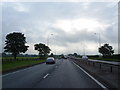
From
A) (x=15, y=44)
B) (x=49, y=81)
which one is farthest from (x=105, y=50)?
(x=49, y=81)

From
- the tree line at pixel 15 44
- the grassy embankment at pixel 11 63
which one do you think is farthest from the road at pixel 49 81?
the tree line at pixel 15 44

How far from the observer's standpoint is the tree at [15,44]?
82.0 meters

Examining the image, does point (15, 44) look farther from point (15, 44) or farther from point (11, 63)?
point (11, 63)

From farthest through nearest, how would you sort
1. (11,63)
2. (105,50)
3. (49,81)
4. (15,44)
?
(105,50), (15,44), (11,63), (49,81)

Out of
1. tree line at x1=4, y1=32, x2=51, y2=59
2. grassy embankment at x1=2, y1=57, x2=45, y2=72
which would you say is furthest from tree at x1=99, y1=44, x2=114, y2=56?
grassy embankment at x1=2, y1=57, x2=45, y2=72

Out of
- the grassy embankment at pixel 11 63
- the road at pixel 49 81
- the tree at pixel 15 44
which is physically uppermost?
the tree at pixel 15 44

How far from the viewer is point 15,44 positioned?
273 ft

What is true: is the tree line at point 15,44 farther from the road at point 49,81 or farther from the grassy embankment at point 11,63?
the road at point 49,81

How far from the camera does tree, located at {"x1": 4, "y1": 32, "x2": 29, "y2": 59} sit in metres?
82.0

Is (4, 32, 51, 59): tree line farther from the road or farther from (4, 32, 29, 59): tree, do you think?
the road

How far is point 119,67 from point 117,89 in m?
8.13

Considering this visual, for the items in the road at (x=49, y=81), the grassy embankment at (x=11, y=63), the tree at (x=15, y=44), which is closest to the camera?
the road at (x=49, y=81)

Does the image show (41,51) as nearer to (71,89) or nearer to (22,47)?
(22,47)

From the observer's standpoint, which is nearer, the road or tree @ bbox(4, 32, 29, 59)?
the road
